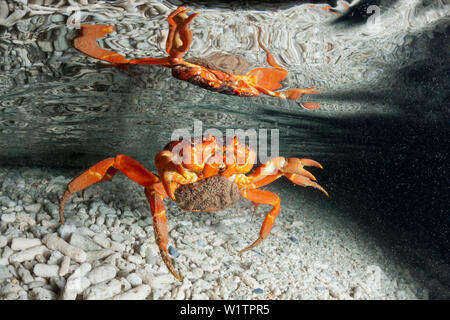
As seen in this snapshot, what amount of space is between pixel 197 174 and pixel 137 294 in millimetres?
1686

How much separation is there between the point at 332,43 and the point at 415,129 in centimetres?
898

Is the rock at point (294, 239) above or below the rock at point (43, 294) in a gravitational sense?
Answer: below

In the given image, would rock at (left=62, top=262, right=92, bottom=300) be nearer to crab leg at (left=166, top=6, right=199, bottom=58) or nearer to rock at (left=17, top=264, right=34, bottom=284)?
rock at (left=17, top=264, right=34, bottom=284)

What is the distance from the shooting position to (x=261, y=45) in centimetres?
468

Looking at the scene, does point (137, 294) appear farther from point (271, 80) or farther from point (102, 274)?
point (271, 80)

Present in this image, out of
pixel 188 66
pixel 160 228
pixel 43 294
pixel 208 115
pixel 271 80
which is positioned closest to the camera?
pixel 43 294

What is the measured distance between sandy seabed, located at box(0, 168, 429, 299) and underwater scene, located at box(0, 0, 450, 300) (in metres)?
0.03

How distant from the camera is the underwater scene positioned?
11.9 ft

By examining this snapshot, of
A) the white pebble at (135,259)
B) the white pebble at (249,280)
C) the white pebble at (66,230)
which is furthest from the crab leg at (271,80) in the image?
the white pebble at (66,230)

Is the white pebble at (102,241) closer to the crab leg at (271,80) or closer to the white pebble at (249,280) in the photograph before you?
the white pebble at (249,280)

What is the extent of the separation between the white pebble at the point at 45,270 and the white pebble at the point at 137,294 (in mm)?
969

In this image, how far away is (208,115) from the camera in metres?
10.3

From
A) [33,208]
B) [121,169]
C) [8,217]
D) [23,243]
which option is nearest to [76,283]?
[23,243]

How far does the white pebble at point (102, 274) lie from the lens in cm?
326
